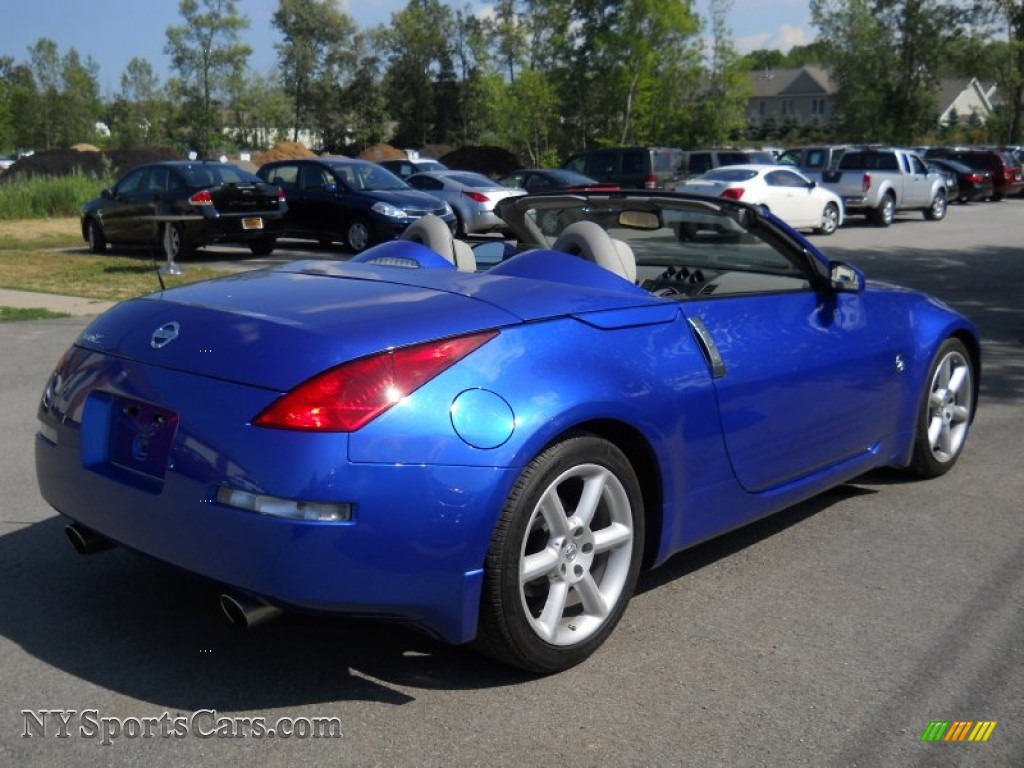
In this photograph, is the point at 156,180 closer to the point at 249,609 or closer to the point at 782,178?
the point at 782,178

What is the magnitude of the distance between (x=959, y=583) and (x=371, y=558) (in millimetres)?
2525

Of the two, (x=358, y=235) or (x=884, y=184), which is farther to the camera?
(x=884, y=184)

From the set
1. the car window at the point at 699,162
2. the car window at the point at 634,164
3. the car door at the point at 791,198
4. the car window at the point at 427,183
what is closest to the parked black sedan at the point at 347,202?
the car window at the point at 427,183

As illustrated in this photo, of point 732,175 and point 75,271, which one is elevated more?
point 732,175

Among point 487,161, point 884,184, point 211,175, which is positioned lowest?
point 884,184

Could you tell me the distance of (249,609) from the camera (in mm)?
3164

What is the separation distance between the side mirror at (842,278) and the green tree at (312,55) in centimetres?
7653

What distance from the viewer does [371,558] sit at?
3.09 meters

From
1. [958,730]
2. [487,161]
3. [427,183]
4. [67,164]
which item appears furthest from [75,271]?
[487,161]

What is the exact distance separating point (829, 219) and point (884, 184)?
3505 mm

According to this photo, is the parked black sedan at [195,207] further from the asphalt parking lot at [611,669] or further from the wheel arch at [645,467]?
the wheel arch at [645,467]

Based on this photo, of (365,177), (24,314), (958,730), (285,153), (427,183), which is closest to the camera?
(958,730)

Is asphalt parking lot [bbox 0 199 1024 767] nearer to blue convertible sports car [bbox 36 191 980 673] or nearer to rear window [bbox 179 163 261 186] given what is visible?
blue convertible sports car [bbox 36 191 980 673]

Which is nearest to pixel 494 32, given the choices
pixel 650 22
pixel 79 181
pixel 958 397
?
pixel 650 22
